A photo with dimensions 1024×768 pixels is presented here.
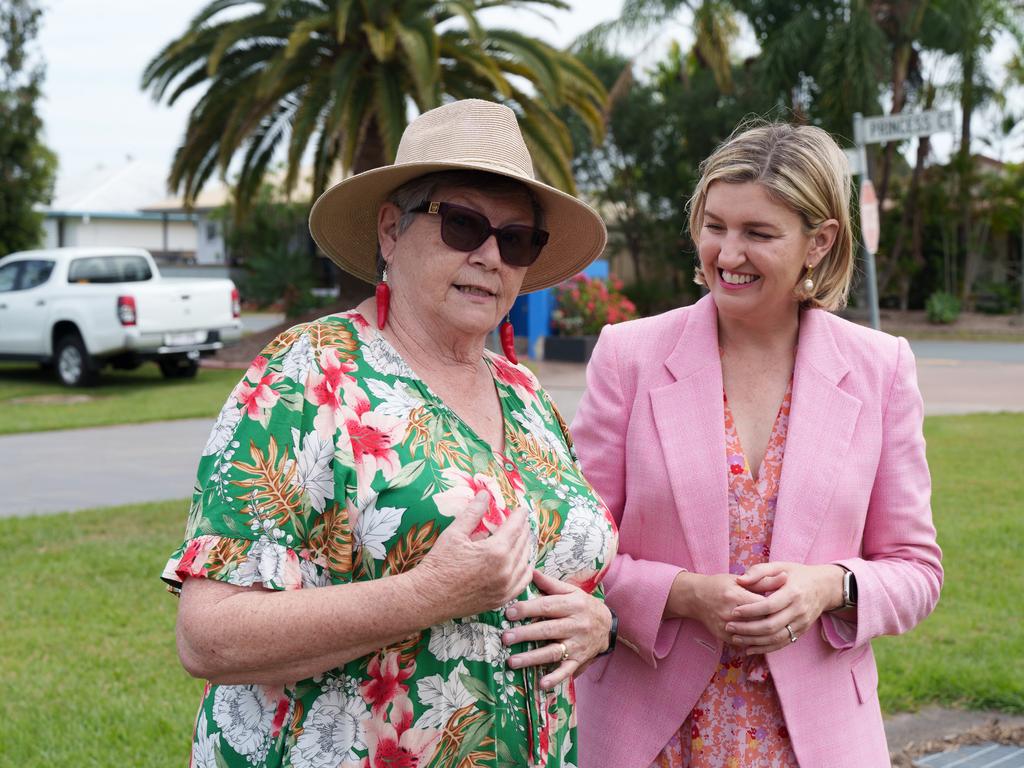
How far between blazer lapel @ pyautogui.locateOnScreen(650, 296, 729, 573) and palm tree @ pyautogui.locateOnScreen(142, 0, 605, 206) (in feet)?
46.3

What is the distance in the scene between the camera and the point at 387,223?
227 cm

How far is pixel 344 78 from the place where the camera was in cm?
1692

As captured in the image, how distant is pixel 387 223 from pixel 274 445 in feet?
2.05

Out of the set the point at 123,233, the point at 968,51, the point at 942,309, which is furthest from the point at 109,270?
the point at 123,233

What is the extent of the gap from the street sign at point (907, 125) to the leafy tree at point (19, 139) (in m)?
19.7

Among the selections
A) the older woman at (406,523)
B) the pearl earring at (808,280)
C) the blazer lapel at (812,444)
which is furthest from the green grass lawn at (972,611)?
the older woman at (406,523)

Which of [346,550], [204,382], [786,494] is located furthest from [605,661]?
[204,382]

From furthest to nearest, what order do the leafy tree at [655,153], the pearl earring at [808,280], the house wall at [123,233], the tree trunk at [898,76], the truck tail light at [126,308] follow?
1. the house wall at [123,233]
2. the leafy tree at [655,153]
3. the tree trunk at [898,76]
4. the truck tail light at [126,308]
5. the pearl earring at [808,280]

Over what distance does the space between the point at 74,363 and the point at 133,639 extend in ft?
42.5

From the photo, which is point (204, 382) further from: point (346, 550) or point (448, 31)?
point (346, 550)

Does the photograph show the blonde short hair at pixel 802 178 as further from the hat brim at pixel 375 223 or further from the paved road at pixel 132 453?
the paved road at pixel 132 453

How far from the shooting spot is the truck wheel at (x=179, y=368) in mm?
17922

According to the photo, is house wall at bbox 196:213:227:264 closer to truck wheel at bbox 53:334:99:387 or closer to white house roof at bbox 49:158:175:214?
white house roof at bbox 49:158:175:214

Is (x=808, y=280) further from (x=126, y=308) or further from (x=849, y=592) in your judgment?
(x=126, y=308)
